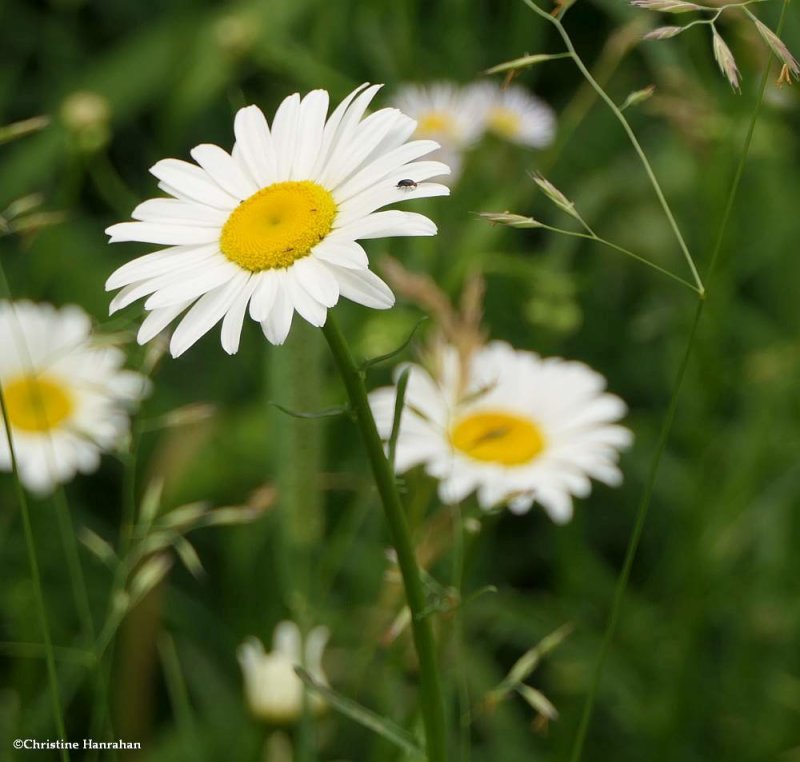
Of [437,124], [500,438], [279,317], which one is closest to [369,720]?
[279,317]

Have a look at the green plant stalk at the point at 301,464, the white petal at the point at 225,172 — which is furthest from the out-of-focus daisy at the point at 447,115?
the white petal at the point at 225,172

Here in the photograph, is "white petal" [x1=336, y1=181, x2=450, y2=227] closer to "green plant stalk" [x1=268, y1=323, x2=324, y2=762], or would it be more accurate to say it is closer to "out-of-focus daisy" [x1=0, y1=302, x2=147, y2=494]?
"green plant stalk" [x1=268, y1=323, x2=324, y2=762]

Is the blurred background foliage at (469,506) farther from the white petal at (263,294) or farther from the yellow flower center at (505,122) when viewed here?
the white petal at (263,294)

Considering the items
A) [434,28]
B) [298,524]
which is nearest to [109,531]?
[298,524]

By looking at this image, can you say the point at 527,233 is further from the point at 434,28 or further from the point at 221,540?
the point at 221,540

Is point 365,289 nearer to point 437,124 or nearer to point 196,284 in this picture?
point 196,284

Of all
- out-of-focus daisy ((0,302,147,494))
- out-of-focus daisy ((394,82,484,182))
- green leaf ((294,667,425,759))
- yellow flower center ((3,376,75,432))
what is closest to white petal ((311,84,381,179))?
green leaf ((294,667,425,759))
